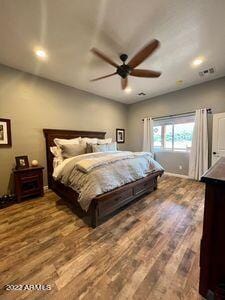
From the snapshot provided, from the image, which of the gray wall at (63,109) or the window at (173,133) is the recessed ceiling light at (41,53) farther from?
the window at (173,133)

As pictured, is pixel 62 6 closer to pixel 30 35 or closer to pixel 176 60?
pixel 30 35

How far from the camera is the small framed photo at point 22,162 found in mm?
3100

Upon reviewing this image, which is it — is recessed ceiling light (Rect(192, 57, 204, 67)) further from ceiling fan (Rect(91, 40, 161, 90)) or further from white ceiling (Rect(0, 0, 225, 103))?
ceiling fan (Rect(91, 40, 161, 90))

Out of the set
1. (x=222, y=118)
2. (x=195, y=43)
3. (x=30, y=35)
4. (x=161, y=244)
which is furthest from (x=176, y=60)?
(x=161, y=244)

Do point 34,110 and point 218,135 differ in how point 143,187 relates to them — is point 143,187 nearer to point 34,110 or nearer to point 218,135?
point 218,135

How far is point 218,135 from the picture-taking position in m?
3.66

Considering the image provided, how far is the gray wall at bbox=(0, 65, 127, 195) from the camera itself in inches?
121

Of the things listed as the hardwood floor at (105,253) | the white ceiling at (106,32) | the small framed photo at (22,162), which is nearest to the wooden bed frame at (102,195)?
the hardwood floor at (105,253)

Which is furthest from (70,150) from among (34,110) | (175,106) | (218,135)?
(218,135)

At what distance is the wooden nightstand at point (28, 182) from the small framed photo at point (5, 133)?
606mm

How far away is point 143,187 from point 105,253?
5.48 feet

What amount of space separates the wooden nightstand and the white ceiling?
221cm

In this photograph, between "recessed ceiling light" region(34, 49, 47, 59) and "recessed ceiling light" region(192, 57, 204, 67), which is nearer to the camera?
"recessed ceiling light" region(34, 49, 47, 59)

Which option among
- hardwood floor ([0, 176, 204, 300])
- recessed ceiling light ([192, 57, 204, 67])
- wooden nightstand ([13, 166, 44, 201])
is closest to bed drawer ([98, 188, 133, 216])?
hardwood floor ([0, 176, 204, 300])
